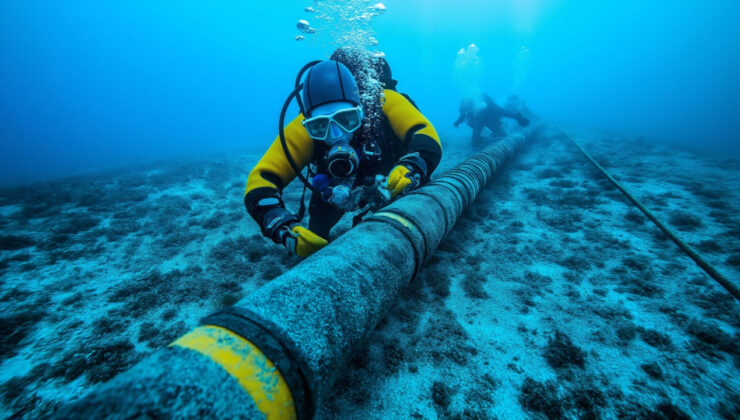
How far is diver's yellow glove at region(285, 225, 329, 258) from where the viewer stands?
7.98ft

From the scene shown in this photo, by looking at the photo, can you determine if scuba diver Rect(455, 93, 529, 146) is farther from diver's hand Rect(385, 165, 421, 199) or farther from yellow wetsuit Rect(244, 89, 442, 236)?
diver's hand Rect(385, 165, 421, 199)

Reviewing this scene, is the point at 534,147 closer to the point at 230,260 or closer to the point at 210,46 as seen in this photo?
the point at 230,260

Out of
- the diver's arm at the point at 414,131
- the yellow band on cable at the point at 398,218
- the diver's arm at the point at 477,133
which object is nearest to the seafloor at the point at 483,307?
the yellow band on cable at the point at 398,218

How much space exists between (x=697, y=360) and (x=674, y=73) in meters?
120

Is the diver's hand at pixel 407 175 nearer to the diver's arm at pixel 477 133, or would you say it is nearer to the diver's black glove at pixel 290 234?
the diver's black glove at pixel 290 234

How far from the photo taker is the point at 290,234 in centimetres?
254

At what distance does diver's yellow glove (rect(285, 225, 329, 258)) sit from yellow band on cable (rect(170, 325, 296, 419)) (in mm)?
1364

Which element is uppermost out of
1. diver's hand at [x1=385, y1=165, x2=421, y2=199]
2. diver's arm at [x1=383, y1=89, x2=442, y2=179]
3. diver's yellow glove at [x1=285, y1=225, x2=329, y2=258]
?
diver's arm at [x1=383, y1=89, x2=442, y2=179]

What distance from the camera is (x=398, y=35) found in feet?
408

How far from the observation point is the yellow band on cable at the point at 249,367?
0.96 meters

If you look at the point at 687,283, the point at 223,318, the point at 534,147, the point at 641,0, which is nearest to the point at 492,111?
the point at 534,147

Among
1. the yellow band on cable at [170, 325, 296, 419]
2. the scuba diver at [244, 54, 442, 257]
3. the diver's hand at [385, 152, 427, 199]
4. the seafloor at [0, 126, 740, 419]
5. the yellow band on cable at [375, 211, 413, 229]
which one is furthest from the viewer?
the diver's hand at [385, 152, 427, 199]

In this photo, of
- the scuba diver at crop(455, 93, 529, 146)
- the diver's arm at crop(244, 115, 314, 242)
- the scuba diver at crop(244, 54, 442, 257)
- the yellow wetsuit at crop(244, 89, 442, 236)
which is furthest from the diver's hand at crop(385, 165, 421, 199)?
the scuba diver at crop(455, 93, 529, 146)

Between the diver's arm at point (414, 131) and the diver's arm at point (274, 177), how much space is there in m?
1.29
